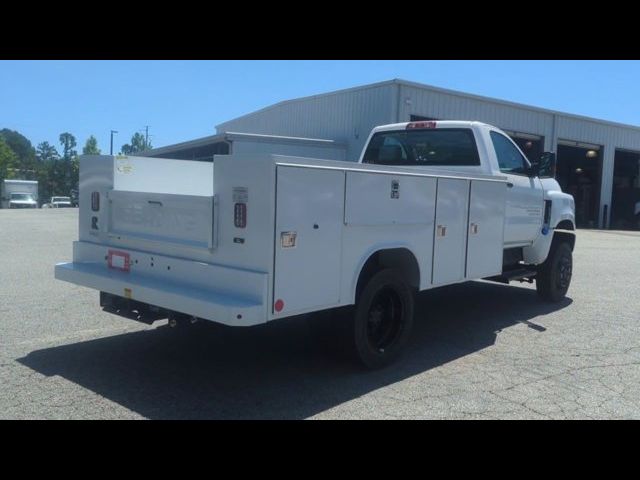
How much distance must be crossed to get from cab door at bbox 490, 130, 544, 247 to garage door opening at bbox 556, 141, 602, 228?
24.1 meters

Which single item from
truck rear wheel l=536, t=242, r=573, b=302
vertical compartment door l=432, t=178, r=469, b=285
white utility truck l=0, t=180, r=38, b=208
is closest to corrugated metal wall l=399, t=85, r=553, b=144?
truck rear wheel l=536, t=242, r=573, b=302

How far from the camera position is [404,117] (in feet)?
67.4

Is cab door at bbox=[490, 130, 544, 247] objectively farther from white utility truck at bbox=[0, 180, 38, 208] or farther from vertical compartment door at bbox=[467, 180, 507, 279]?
white utility truck at bbox=[0, 180, 38, 208]

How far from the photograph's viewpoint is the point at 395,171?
5.06 meters

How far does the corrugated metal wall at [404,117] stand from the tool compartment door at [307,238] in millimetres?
16513

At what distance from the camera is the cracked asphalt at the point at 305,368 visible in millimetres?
4383

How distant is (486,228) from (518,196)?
1146mm

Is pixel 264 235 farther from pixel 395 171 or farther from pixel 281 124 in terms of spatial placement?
pixel 281 124

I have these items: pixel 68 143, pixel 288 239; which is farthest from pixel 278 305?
pixel 68 143

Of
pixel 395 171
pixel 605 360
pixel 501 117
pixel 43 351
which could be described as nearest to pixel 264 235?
pixel 395 171

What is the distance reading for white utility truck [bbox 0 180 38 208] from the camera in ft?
181

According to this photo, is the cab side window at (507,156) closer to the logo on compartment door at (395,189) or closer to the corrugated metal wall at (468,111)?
the logo on compartment door at (395,189)

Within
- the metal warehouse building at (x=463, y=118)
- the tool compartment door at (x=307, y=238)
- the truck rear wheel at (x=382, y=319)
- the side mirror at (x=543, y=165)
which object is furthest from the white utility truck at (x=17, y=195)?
the tool compartment door at (x=307, y=238)

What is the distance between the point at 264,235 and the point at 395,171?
1501 millimetres
